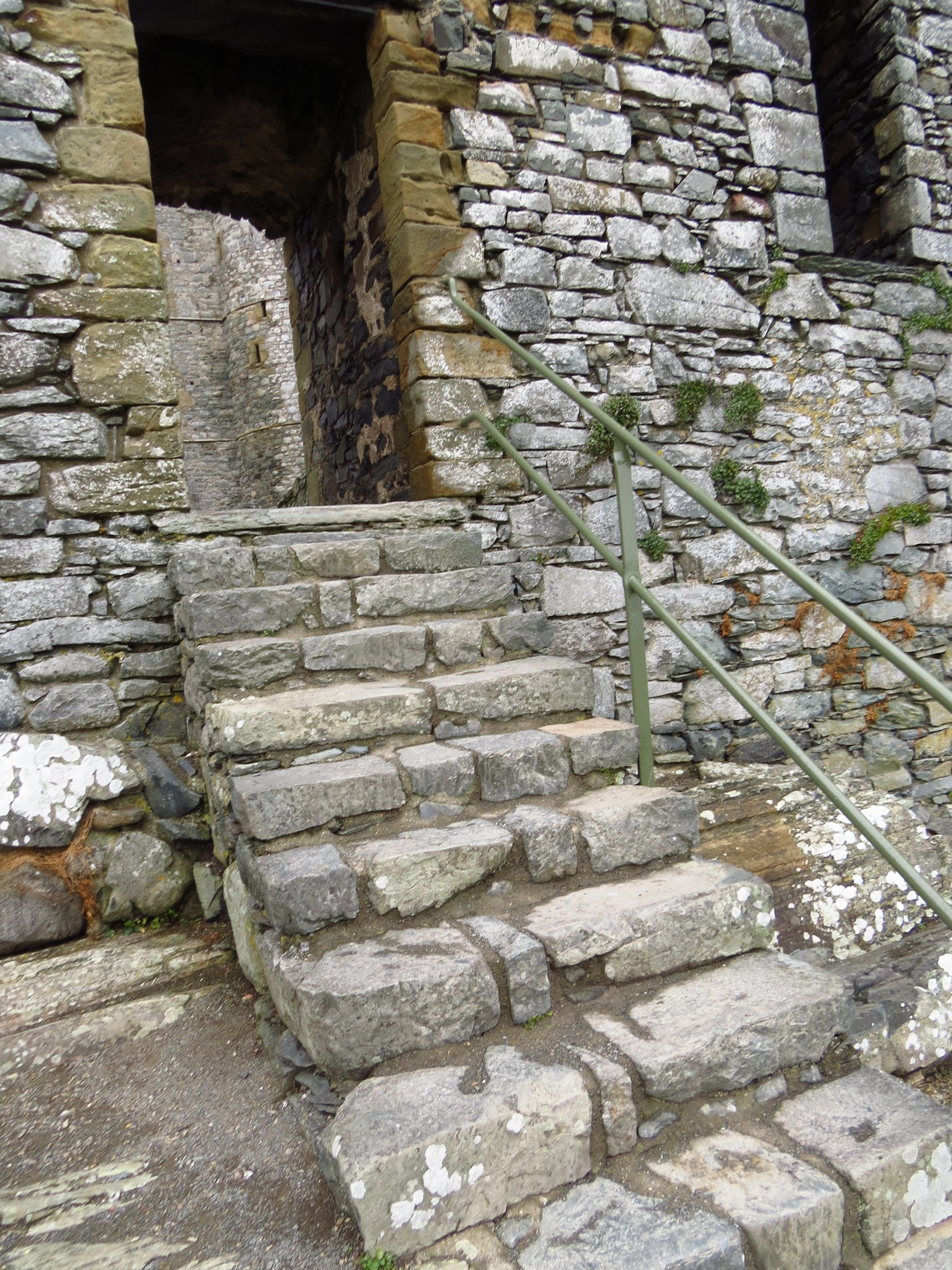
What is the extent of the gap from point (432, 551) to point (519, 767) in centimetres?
120

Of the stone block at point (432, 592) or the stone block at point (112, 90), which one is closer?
the stone block at point (432, 592)

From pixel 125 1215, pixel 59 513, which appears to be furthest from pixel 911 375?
pixel 125 1215

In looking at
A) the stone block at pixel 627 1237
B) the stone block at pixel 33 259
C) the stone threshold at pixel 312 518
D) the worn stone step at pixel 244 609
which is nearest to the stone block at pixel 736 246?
the stone threshold at pixel 312 518

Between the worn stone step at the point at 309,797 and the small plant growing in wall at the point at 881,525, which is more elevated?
the small plant growing in wall at the point at 881,525

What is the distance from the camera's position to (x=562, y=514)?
149 inches

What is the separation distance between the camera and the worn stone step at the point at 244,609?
2.71 m

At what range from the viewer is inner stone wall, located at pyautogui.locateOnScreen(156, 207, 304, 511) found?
1612cm

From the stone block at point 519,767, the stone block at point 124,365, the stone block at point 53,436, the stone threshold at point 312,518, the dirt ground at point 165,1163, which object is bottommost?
the dirt ground at point 165,1163

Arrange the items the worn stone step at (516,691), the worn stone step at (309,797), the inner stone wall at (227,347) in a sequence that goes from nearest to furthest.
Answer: the worn stone step at (309,797), the worn stone step at (516,691), the inner stone wall at (227,347)

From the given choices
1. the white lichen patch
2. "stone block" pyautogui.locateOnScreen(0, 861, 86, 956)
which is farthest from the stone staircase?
"stone block" pyautogui.locateOnScreen(0, 861, 86, 956)

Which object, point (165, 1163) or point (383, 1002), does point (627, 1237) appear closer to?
point (383, 1002)

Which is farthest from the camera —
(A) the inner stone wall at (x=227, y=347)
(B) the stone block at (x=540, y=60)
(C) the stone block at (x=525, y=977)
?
(A) the inner stone wall at (x=227, y=347)

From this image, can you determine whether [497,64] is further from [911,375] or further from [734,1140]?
[734,1140]

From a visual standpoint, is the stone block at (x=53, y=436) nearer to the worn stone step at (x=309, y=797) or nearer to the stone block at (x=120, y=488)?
the stone block at (x=120, y=488)
